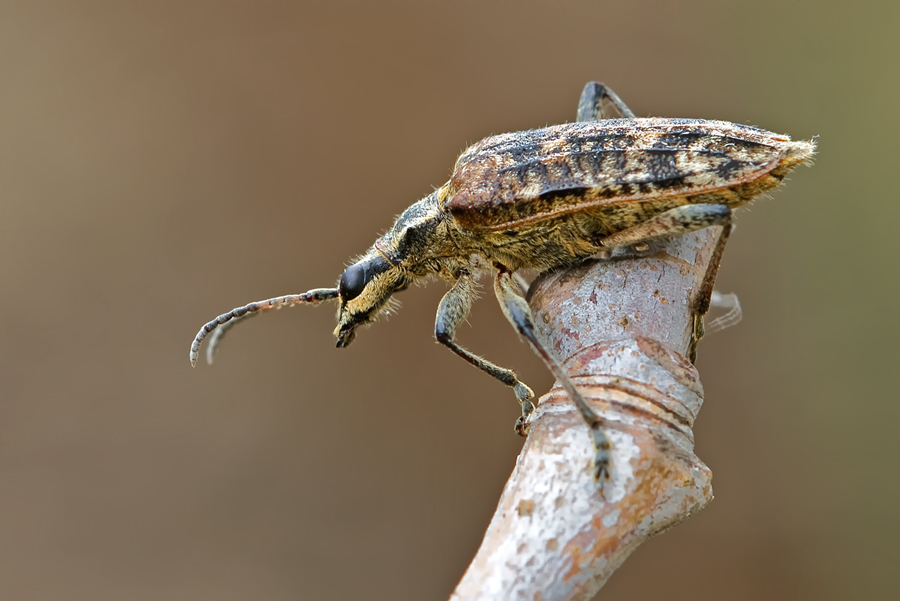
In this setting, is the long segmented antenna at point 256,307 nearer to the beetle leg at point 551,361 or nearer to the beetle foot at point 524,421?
the beetle leg at point 551,361

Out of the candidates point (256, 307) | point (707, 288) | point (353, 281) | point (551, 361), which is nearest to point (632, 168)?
point (707, 288)

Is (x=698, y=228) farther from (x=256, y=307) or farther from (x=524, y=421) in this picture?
(x=256, y=307)

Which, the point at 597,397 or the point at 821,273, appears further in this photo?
the point at 821,273

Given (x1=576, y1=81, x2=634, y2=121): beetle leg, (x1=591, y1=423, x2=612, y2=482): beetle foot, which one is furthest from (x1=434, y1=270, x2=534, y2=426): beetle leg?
(x1=591, y1=423, x2=612, y2=482): beetle foot

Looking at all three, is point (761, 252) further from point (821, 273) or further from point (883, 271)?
point (883, 271)

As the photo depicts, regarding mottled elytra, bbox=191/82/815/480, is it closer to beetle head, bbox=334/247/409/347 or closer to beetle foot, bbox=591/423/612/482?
beetle head, bbox=334/247/409/347

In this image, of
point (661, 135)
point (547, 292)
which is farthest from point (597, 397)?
point (661, 135)
